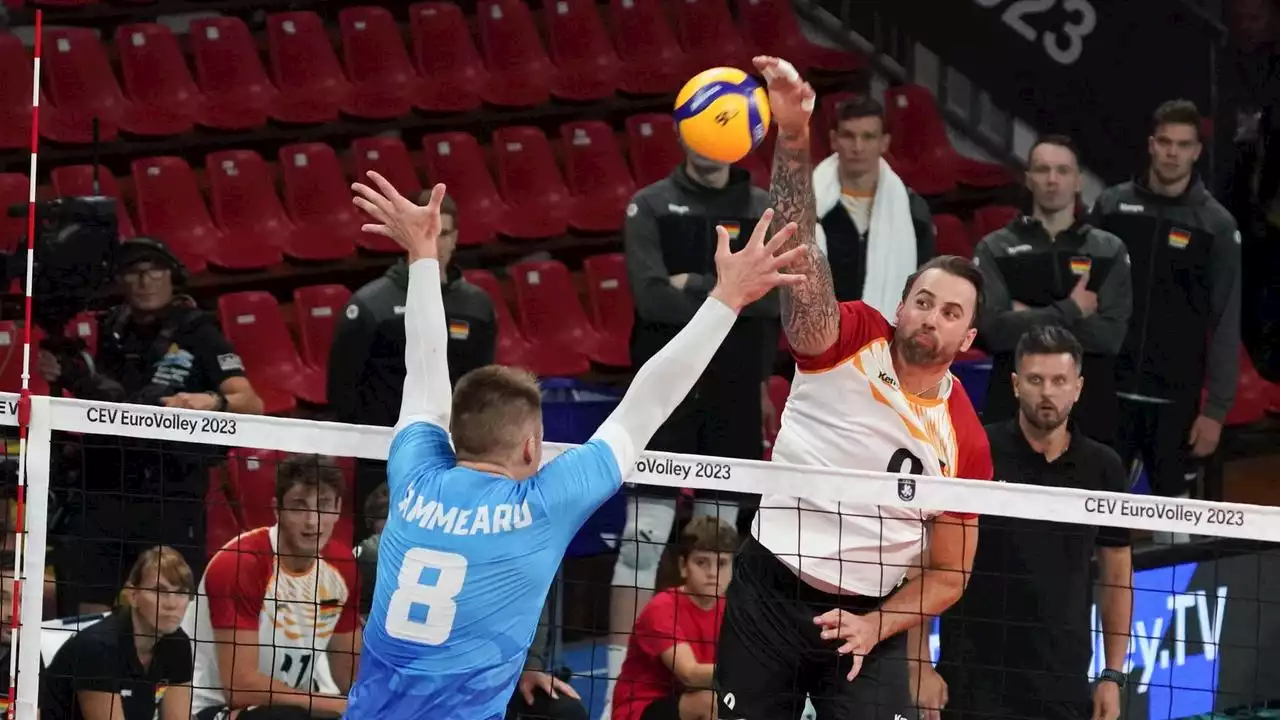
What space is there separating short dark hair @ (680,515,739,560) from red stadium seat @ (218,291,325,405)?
411 centimetres

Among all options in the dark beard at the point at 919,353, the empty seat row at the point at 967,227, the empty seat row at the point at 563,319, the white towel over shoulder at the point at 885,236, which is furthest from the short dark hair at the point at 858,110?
the dark beard at the point at 919,353

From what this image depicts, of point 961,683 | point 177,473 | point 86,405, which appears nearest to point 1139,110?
point 961,683

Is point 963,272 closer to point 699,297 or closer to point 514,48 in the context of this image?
point 699,297

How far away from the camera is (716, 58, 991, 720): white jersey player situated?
648 centimetres

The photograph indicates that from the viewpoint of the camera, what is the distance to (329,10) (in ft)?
46.9

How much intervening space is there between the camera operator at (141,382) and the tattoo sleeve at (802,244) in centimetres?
369

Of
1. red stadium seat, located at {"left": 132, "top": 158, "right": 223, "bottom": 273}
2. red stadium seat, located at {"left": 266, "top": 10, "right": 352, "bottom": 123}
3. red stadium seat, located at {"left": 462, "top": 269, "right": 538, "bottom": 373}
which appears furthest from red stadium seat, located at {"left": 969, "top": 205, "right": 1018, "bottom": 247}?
red stadium seat, located at {"left": 132, "top": 158, "right": 223, "bottom": 273}

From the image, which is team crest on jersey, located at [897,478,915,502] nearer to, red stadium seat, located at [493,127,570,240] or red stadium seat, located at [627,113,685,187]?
red stadium seat, located at [493,127,570,240]

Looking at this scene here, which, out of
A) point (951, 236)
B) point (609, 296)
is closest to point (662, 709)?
point (609, 296)

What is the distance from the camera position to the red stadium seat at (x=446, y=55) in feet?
45.6

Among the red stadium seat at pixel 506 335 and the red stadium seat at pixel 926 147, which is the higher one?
the red stadium seat at pixel 926 147

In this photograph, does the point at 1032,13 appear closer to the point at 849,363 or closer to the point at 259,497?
the point at 259,497

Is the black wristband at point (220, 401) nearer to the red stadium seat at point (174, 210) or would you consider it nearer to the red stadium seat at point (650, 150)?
the red stadium seat at point (174, 210)

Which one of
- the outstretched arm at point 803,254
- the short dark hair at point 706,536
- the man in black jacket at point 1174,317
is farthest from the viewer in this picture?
the man in black jacket at point 1174,317
